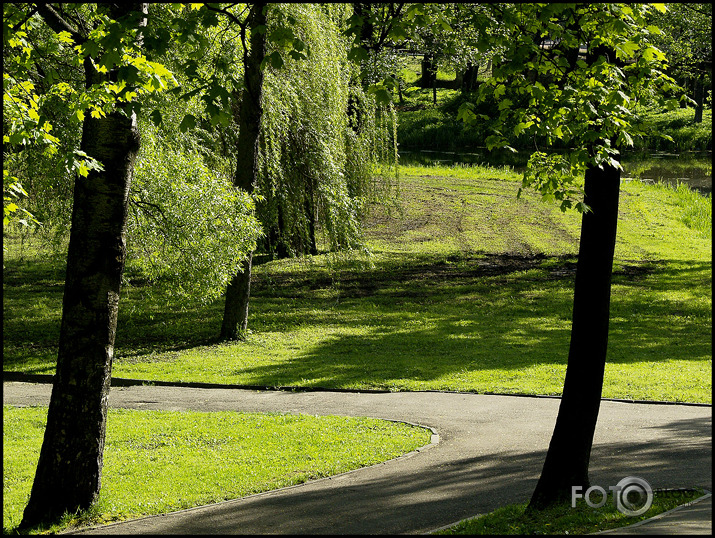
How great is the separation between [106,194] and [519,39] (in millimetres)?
4206

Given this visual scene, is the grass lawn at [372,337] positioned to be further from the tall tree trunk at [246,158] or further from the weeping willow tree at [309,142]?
the weeping willow tree at [309,142]

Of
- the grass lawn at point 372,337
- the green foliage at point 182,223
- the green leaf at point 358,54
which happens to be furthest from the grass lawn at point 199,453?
the green leaf at point 358,54

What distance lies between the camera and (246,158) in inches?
682

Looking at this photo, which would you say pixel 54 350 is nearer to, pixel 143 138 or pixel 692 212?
pixel 143 138

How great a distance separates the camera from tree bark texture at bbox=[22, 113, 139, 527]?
7762mm

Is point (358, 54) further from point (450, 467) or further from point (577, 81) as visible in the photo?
point (450, 467)

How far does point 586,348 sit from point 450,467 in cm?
261

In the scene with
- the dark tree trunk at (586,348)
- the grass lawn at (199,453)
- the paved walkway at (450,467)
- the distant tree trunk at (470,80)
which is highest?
the distant tree trunk at (470,80)

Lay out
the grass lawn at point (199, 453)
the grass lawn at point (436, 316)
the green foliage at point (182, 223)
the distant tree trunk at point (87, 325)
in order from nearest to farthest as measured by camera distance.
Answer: the distant tree trunk at point (87, 325), the grass lawn at point (199, 453), the green foliage at point (182, 223), the grass lawn at point (436, 316)

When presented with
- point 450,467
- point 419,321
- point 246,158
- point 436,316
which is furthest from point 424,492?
point 436,316

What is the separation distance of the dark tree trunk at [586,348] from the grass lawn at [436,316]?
19.4ft

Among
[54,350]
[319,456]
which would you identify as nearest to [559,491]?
[319,456]

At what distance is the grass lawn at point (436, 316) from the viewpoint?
14.7 meters

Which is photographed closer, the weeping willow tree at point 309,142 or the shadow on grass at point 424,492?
the shadow on grass at point 424,492
